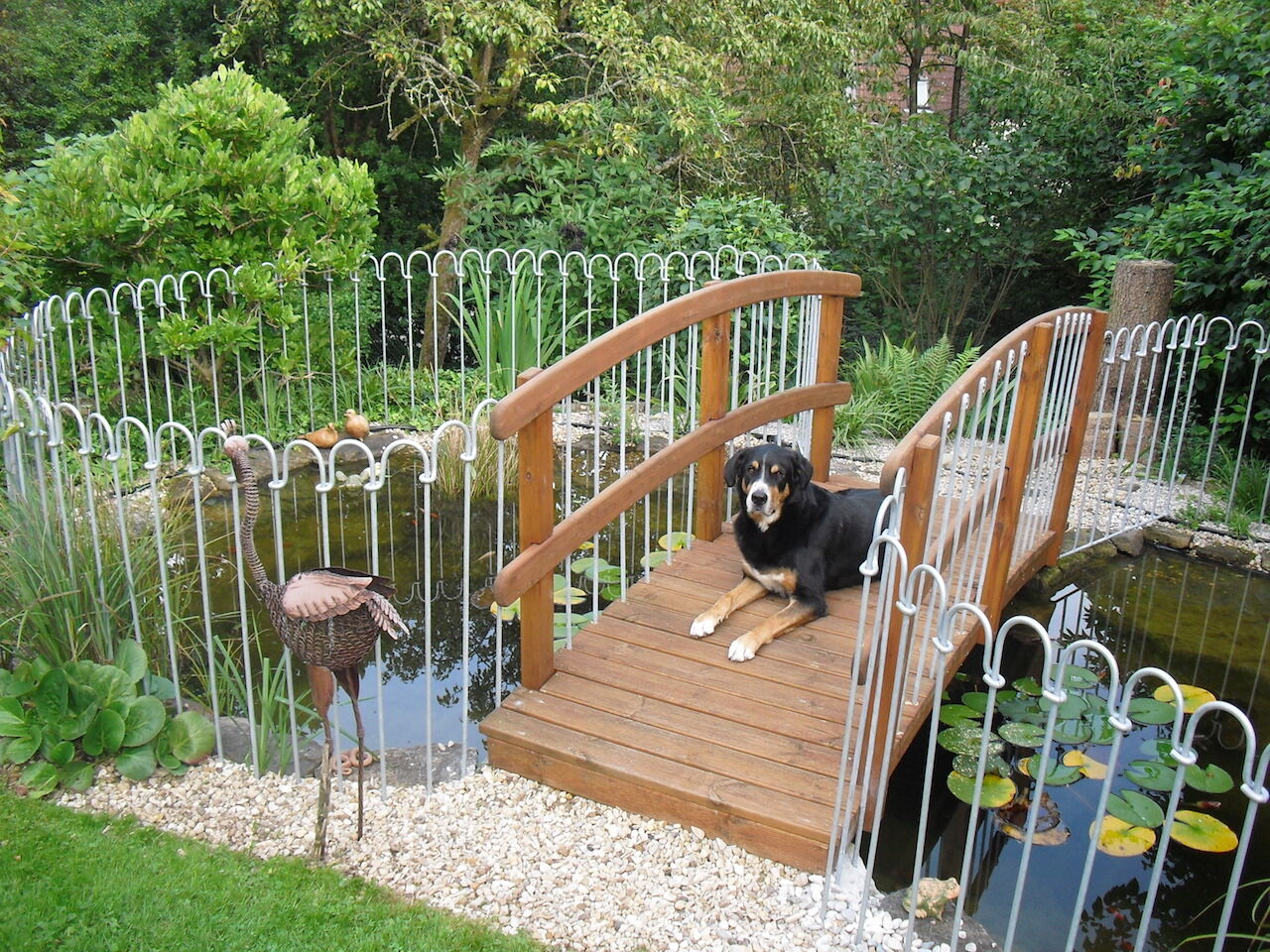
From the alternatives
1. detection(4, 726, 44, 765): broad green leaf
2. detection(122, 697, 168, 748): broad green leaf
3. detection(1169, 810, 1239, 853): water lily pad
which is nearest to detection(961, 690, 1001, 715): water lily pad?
detection(1169, 810, 1239, 853): water lily pad

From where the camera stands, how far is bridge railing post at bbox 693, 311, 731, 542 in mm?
4828

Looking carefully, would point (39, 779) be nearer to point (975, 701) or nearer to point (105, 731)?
point (105, 731)

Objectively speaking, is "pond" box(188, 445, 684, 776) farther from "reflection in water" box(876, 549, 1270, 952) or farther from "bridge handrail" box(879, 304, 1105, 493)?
"reflection in water" box(876, 549, 1270, 952)

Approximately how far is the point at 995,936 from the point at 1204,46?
6.80 m

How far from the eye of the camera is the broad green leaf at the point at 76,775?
3.41 metres

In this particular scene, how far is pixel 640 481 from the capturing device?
426 cm

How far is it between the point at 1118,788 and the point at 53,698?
152 inches

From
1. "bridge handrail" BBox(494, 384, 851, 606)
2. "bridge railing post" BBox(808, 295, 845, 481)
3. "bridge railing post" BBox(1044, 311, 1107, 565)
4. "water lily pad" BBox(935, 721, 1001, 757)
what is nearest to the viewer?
"bridge handrail" BBox(494, 384, 851, 606)

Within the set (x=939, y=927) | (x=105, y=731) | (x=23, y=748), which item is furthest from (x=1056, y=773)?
(x=23, y=748)

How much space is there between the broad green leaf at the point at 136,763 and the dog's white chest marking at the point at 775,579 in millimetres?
2490

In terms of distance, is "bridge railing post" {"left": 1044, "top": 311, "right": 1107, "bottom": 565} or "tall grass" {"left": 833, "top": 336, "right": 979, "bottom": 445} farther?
"tall grass" {"left": 833, "top": 336, "right": 979, "bottom": 445}

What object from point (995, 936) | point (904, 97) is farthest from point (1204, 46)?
point (995, 936)

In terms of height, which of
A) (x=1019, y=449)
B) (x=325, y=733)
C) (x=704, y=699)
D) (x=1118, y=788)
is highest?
(x=1019, y=449)

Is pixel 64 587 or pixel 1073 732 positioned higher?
pixel 64 587
